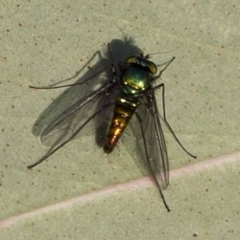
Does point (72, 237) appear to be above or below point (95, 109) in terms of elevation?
below


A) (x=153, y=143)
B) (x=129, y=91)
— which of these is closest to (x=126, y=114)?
(x=129, y=91)

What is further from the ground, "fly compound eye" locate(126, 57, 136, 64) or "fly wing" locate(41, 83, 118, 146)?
"fly compound eye" locate(126, 57, 136, 64)

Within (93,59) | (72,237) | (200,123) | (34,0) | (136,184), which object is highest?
(34,0)

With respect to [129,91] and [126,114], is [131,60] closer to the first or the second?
[129,91]

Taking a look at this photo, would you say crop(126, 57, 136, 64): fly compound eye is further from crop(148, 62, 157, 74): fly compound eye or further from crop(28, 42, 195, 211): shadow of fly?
crop(148, 62, 157, 74): fly compound eye

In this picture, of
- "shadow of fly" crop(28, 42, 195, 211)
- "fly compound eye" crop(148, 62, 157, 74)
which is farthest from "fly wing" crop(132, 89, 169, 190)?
"fly compound eye" crop(148, 62, 157, 74)

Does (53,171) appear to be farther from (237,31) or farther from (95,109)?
(237,31)

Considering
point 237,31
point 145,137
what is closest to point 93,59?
point 145,137

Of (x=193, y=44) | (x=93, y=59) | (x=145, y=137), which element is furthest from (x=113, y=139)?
(x=193, y=44)
